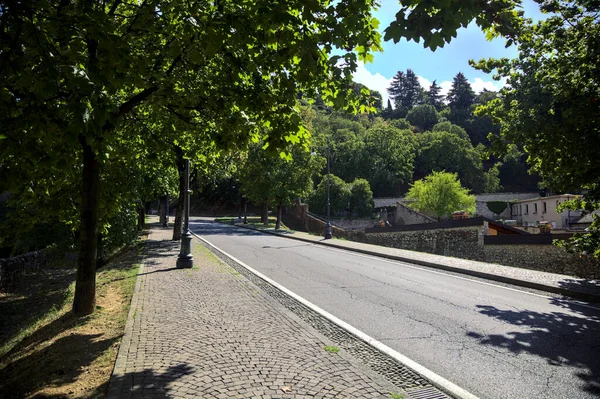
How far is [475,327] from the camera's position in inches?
260

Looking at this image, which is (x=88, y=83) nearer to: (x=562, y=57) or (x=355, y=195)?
(x=562, y=57)

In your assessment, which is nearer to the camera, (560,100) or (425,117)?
(560,100)

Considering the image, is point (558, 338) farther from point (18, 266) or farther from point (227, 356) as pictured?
point (18, 266)

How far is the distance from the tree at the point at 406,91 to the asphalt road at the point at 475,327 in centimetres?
13650

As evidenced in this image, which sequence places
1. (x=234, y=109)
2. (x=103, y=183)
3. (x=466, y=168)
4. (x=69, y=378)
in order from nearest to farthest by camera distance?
(x=69, y=378) → (x=234, y=109) → (x=103, y=183) → (x=466, y=168)

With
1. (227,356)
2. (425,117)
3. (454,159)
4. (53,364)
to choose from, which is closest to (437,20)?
(227,356)

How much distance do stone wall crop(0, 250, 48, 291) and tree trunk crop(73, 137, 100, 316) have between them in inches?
433

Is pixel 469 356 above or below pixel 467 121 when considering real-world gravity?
below

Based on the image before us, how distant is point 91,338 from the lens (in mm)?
5965

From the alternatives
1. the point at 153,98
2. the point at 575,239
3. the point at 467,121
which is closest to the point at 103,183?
the point at 153,98

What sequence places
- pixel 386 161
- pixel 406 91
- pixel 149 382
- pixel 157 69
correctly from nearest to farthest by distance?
pixel 149 382, pixel 157 69, pixel 386 161, pixel 406 91

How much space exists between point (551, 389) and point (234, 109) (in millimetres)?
5669

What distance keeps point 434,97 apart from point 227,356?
145 metres

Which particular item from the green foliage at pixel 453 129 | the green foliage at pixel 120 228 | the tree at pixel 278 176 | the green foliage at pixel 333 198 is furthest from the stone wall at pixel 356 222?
the green foliage at pixel 453 129
